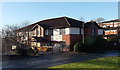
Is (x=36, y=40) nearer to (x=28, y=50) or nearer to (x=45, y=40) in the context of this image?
(x=45, y=40)

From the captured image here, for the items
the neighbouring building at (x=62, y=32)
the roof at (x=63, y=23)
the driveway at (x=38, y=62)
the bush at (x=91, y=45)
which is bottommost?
the driveway at (x=38, y=62)

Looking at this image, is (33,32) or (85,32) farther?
(33,32)

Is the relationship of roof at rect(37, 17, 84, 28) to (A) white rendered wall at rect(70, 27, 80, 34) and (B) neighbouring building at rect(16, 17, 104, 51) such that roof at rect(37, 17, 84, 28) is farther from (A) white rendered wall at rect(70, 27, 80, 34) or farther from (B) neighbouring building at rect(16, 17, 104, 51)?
(A) white rendered wall at rect(70, 27, 80, 34)

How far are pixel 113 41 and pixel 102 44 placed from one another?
23.8 feet

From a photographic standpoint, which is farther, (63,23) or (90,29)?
(63,23)

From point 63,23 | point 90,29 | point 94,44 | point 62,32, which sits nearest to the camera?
point 94,44

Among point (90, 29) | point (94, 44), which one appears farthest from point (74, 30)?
point (94, 44)

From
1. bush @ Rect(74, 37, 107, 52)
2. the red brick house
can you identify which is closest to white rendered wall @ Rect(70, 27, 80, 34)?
the red brick house

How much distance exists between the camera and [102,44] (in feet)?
111

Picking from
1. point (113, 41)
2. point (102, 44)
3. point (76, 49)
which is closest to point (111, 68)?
point (76, 49)

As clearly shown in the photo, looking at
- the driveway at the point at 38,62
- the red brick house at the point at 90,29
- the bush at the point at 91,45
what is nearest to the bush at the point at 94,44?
the bush at the point at 91,45

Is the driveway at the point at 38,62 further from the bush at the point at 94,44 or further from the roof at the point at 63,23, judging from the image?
the roof at the point at 63,23

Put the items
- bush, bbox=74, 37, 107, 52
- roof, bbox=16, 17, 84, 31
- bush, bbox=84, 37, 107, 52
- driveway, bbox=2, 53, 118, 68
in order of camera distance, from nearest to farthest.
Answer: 1. driveway, bbox=2, 53, 118, 68
2. bush, bbox=74, 37, 107, 52
3. bush, bbox=84, 37, 107, 52
4. roof, bbox=16, 17, 84, 31

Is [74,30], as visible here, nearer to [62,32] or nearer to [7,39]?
[62,32]
